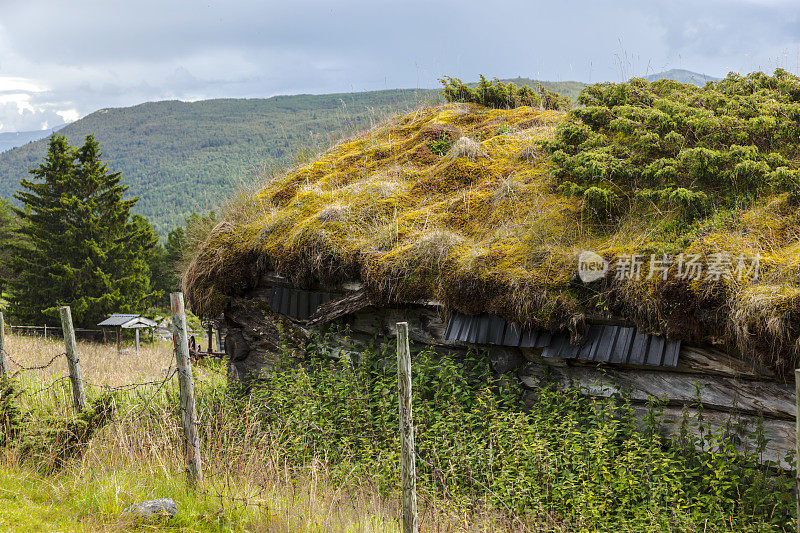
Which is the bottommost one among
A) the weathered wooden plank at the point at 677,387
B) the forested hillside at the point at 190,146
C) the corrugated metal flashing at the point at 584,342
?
the weathered wooden plank at the point at 677,387

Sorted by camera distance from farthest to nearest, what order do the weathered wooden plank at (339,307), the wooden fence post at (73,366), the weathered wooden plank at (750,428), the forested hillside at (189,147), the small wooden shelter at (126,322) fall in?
the forested hillside at (189,147)
the small wooden shelter at (126,322)
the weathered wooden plank at (339,307)
the wooden fence post at (73,366)
the weathered wooden plank at (750,428)

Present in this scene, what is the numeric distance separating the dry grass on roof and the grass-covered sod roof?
2 centimetres

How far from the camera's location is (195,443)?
532cm

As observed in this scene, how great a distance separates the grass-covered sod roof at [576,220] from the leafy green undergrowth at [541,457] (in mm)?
939

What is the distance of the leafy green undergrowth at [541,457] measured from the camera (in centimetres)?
488

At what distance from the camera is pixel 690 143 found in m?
7.29

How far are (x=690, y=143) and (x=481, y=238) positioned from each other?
287 cm

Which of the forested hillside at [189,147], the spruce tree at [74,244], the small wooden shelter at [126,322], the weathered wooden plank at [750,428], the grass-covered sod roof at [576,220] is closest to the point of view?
the weathered wooden plank at [750,428]

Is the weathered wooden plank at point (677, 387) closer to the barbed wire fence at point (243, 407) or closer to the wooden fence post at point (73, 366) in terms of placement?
the barbed wire fence at point (243, 407)

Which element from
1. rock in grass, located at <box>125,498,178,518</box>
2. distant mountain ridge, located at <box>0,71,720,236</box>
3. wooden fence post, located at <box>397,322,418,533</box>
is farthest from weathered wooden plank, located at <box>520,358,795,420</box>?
distant mountain ridge, located at <box>0,71,720,236</box>

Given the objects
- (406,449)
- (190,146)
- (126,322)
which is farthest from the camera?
(190,146)

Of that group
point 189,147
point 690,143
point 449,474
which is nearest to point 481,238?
point 690,143

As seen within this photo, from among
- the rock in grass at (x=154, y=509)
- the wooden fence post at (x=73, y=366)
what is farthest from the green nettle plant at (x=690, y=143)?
the wooden fence post at (x=73, y=366)

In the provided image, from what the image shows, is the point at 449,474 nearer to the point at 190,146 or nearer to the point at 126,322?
the point at 126,322
